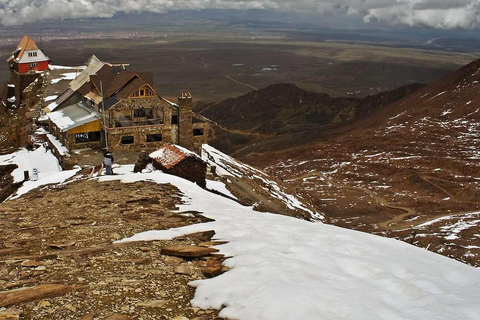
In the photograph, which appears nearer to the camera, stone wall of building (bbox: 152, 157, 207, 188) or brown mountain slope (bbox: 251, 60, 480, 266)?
stone wall of building (bbox: 152, 157, 207, 188)

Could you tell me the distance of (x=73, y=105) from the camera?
39188 mm

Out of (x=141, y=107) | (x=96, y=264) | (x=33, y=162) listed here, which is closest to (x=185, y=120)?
(x=141, y=107)

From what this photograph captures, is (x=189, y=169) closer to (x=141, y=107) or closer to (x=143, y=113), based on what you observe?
(x=141, y=107)

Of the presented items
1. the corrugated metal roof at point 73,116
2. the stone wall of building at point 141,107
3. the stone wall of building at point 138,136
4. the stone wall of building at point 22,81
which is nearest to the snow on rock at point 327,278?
the stone wall of building at point 138,136

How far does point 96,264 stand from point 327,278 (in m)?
4.23

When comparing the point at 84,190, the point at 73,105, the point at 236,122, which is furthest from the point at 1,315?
the point at 236,122

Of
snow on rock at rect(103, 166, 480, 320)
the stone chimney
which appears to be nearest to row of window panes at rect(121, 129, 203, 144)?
the stone chimney

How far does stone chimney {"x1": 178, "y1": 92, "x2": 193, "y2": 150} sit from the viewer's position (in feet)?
110

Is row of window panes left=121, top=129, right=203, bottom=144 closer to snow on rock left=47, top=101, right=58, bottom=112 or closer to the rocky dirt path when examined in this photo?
snow on rock left=47, top=101, right=58, bottom=112

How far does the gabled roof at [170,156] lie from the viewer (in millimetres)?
20984

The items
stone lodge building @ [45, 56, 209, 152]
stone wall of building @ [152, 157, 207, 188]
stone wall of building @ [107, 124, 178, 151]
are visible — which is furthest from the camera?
stone lodge building @ [45, 56, 209, 152]

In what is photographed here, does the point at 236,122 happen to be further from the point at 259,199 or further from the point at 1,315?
the point at 1,315

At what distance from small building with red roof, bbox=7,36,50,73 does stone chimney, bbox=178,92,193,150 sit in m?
33.5

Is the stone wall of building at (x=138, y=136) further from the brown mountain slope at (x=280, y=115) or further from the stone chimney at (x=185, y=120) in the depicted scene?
the brown mountain slope at (x=280, y=115)
